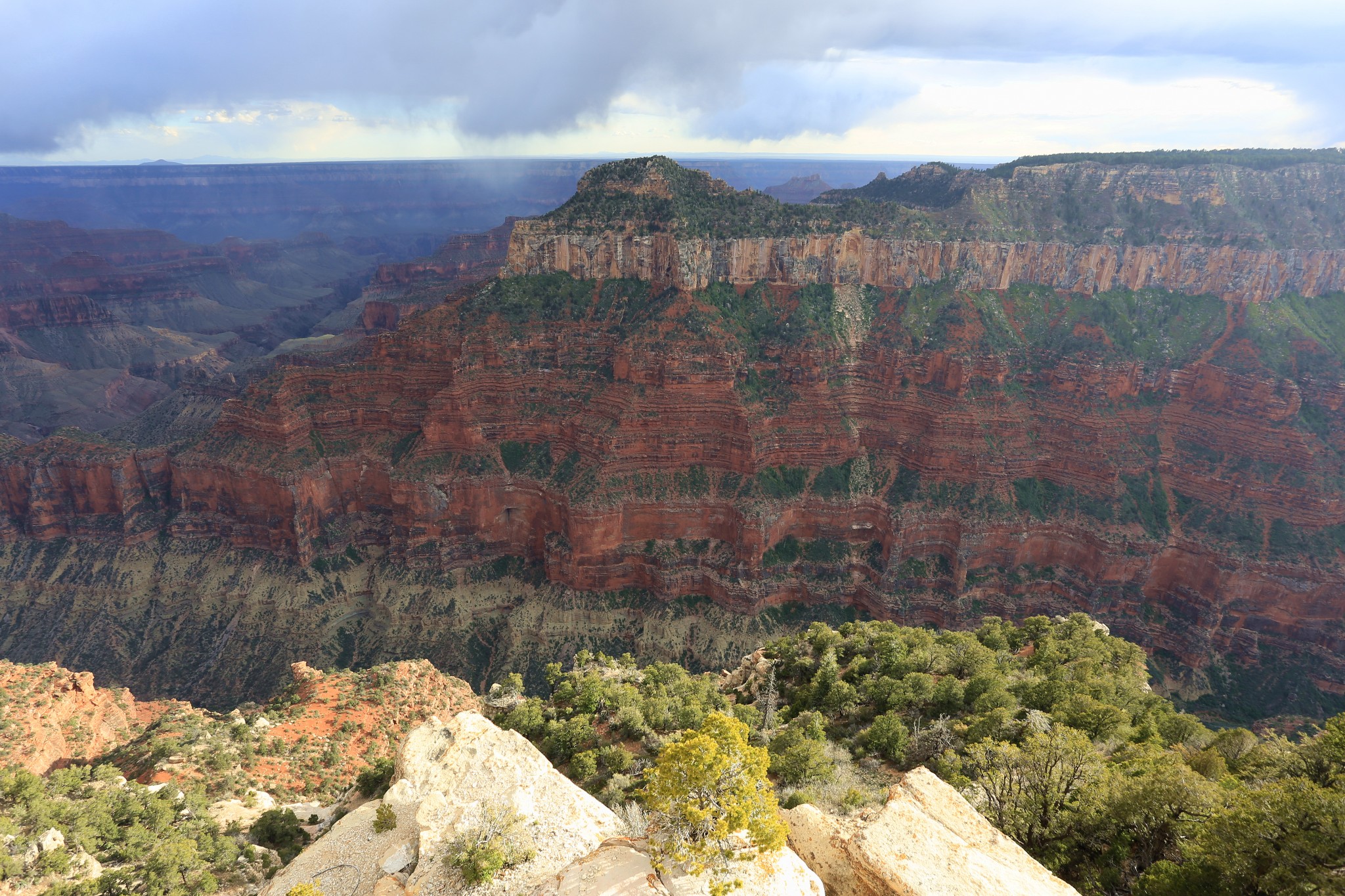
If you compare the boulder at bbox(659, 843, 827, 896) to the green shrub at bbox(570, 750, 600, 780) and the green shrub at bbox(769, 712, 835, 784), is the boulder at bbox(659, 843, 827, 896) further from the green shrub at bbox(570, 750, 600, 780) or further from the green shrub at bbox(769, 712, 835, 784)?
the green shrub at bbox(570, 750, 600, 780)

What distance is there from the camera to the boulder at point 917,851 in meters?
16.1

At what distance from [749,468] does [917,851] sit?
5189 centimetres

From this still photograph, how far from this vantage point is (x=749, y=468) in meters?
68.2

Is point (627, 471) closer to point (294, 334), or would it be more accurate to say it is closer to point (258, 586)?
point (258, 586)

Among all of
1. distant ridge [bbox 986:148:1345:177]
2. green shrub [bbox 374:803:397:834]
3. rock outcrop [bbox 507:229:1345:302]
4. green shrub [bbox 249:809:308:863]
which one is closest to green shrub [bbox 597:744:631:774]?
green shrub [bbox 374:803:397:834]

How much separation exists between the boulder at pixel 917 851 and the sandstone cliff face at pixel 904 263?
64152 mm

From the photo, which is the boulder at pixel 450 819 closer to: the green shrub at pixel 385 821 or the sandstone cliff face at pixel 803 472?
the green shrub at pixel 385 821

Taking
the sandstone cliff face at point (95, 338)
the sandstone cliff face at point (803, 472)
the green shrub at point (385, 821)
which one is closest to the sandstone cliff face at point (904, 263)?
the sandstone cliff face at point (803, 472)

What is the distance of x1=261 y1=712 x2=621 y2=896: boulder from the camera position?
1842 cm

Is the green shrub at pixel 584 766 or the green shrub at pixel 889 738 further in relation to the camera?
the green shrub at pixel 889 738

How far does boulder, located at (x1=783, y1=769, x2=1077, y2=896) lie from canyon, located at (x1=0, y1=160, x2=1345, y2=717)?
4594 centimetres

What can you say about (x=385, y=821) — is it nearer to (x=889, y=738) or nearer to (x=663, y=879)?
(x=663, y=879)

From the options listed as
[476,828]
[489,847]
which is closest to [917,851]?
[489,847]

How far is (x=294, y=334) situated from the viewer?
195 meters
